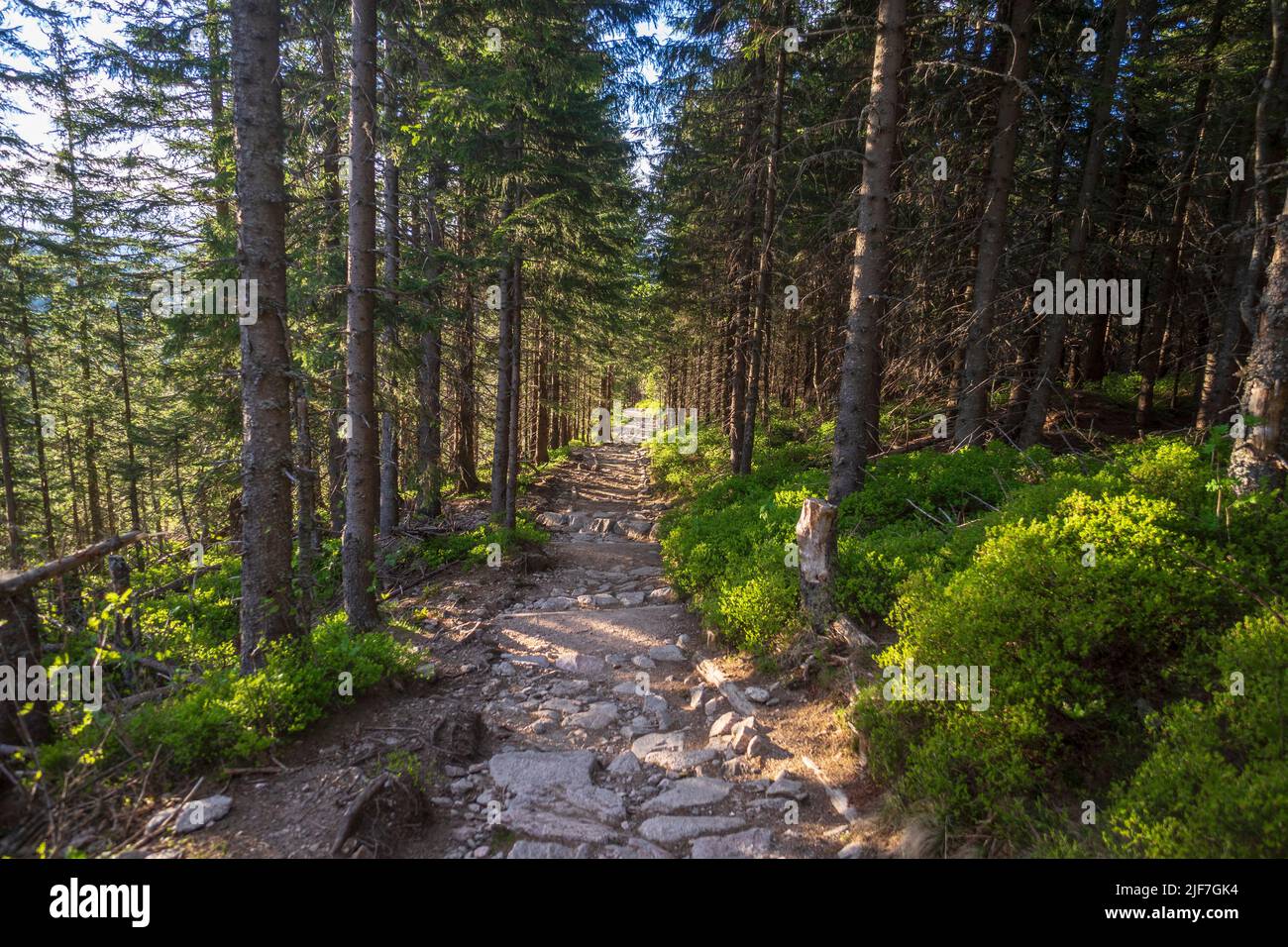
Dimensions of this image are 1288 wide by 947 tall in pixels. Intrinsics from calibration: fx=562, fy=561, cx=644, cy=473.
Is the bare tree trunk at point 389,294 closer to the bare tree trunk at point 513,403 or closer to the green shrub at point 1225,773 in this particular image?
the bare tree trunk at point 513,403

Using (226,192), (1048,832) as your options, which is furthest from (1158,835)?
(226,192)

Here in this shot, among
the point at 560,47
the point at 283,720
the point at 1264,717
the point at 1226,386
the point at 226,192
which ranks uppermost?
the point at 560,47

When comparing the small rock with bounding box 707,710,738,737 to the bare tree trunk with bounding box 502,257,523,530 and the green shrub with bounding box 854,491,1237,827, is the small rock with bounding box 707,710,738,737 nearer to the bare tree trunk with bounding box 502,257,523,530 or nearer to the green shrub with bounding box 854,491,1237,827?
the green shrub with bounding box 854,491,1237,827

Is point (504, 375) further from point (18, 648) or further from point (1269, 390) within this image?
point (1269, 390)

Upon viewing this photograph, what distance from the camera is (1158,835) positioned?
2.78m

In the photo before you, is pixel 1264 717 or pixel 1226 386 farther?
pixel 1226 386

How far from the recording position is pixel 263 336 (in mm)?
5809

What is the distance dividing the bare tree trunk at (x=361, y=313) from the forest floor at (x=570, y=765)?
54.2 inches

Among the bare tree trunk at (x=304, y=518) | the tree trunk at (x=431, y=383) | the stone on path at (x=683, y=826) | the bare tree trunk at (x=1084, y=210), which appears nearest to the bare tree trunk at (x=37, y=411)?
the tree trunk at (x=431, y=383)

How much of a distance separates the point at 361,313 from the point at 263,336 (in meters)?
1.61

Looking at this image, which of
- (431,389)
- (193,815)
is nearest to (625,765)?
(193,815)

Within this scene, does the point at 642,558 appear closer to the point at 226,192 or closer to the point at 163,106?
the point at 226,192

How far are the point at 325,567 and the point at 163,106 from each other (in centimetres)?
1090

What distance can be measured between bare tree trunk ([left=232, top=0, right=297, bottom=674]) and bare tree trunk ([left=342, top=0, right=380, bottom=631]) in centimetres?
116
